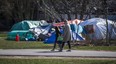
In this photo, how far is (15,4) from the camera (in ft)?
218

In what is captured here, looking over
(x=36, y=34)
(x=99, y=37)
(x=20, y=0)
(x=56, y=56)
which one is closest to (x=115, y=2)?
(x=99, y=37)

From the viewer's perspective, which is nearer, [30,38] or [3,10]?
[30,38]

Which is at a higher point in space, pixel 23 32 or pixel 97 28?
pixel 97 28

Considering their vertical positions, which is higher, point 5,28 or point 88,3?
point 88,3

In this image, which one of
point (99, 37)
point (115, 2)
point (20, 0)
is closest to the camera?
point (99, 37)

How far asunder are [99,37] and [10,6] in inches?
1493

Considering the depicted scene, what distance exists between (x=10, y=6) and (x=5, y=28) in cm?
888

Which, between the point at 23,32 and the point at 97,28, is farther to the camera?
the point at 23,32

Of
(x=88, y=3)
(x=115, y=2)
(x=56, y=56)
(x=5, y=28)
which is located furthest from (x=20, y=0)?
(x=56, y=56)

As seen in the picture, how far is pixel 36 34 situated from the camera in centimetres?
3697

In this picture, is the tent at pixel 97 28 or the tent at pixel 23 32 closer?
the tent at pixel 97 28

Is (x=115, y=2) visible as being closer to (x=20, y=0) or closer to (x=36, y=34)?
(x=36, y=34)

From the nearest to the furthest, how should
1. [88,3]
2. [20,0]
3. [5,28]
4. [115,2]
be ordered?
1. [115,2]
2. [88,3]
3. [20,0]
4. [5,28]

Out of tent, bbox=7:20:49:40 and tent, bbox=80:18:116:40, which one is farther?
tent, bbox=7:20:49:40
